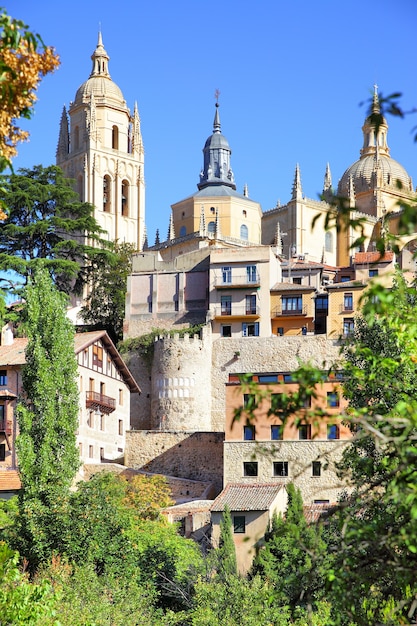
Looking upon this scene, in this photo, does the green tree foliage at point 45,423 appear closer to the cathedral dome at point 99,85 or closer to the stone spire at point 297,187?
Result: the stone spire at point 297,187

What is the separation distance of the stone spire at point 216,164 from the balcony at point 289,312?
35109mm

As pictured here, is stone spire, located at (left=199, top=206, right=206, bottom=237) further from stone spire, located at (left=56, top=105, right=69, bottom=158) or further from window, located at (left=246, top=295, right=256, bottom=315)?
stone spire, located at (left=56, top=105, right=69, bottom=158)

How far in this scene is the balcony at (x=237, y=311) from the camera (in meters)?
65.5

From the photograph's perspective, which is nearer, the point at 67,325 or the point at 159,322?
the point at 67,325

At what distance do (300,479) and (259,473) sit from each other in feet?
5.51

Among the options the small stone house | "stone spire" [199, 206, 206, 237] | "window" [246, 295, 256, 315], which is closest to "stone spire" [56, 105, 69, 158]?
"stone spire" [199, 206, 206, 237]

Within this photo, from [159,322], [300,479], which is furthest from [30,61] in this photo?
[159,322]

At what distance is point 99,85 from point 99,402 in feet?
212

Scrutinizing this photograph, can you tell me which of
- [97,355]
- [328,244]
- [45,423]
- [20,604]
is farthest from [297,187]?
[20,604]

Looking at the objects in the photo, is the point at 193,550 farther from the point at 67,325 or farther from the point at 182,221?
the point at 182,221

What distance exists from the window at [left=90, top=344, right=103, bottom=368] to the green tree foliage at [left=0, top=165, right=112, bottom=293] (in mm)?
5447

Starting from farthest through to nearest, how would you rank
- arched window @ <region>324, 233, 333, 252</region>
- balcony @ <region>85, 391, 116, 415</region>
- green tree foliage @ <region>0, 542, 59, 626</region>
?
arched window @ <region>324, 233, 333, 252</region>, balcony @ <region>85, 391, 116, 415</region>, green tree foliage @ <region>0, 542, 59, 626</region>

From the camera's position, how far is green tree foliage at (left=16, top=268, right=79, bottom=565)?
4159cm

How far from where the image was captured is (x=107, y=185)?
11544 centimetres
